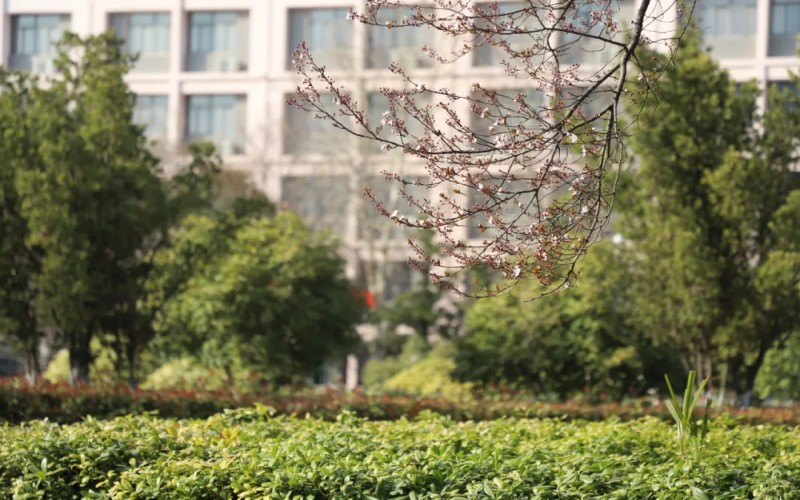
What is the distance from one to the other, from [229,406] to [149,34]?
26.5 m

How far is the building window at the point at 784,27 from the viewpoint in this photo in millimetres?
30859

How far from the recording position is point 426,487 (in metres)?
6.09

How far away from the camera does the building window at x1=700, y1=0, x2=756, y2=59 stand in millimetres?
31391

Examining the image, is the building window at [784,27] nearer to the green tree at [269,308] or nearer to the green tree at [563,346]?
the green tree at [563,346]

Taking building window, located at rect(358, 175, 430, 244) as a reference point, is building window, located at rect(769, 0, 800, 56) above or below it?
above

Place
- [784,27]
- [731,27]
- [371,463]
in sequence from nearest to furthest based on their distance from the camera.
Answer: [371,463], [784,27], [731,27]

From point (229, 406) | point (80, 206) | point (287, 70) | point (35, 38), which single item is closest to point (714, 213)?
point (229, 406)

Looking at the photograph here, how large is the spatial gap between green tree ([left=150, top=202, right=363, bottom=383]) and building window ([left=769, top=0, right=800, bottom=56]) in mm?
16011

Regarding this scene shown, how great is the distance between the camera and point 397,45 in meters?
34.1

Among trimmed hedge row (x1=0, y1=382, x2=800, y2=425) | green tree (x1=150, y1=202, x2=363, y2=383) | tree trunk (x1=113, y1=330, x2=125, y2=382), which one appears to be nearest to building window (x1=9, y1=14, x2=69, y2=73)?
green tree (x1=150, y1=202, x2=363, y2=383)

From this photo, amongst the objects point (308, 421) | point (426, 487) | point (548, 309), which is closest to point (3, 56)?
point (548, 309)

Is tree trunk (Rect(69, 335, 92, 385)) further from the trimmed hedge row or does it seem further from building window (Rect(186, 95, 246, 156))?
building window (Rect(186, 95, 246, 156))

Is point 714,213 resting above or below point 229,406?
above

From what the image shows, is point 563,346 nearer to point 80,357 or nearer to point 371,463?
point 80,357
